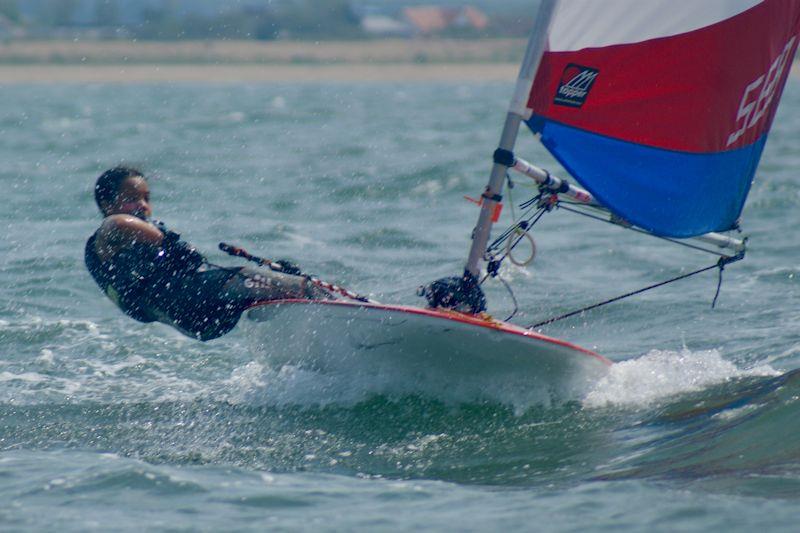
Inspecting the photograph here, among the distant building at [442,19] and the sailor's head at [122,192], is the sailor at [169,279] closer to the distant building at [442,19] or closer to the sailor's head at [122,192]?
the sailor's head at [122,192]

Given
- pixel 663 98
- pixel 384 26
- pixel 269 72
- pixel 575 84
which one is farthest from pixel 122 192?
pixel 384 26

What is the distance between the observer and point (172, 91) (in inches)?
1827

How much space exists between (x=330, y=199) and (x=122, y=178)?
770cm

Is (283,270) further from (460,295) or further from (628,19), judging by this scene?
(628,19)

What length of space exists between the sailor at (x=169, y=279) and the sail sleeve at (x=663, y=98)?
141 cm

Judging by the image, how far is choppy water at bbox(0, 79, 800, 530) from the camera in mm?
4641

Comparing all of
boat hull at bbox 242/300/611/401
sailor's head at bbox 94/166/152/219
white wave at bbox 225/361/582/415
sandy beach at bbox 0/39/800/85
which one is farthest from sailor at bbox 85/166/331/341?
sandy beach at bbox 0/39/800/85

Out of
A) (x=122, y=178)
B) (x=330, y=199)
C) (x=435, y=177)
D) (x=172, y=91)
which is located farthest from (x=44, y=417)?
(x=172, y=91)

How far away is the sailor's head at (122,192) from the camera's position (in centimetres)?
609

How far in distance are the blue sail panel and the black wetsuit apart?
4.38 feet

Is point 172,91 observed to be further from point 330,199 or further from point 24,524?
point 24,524

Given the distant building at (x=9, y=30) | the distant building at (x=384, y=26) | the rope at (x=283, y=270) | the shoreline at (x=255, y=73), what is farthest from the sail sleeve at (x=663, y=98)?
the distant building at (x=384, y=26)

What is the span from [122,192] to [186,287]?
530 millimetres

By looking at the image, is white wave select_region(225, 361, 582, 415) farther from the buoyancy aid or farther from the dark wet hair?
the dark wet hair
